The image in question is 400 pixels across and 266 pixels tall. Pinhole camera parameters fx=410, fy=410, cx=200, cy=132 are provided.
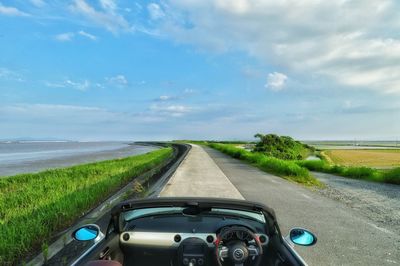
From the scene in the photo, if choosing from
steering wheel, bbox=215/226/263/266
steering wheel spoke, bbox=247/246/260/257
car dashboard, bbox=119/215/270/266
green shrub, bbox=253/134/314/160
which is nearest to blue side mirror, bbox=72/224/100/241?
car dashboard, bbox=119/215/270/266

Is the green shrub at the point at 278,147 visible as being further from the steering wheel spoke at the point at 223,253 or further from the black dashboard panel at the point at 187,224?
the steering wheel spoke at the point at 223,253

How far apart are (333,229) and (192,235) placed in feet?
18.0

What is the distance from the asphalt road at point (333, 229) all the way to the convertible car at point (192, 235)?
110 inches

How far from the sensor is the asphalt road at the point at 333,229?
6121 mm

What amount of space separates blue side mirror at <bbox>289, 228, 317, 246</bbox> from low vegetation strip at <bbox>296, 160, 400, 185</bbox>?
1729cm

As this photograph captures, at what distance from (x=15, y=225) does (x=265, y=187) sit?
920 centimetres

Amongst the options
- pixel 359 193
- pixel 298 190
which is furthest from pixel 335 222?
pixel 359 193

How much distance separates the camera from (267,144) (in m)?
39.8

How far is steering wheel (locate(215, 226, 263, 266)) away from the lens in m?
2.90

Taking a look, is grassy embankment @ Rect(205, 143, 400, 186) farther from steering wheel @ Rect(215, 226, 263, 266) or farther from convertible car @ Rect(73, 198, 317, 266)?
steering wheel @ Rect(215, 226, 263, 266)

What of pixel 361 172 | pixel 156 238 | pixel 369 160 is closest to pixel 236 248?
pixel 156 238

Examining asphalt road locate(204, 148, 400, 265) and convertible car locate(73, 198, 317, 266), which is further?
asphalt road locate(204, 148, 400, 265)

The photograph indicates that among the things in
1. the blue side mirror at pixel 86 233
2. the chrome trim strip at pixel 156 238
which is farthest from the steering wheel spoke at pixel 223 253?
the blue side mirror at pixel 86 233

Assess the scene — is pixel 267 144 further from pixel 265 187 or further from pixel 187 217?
pixel 187 217
